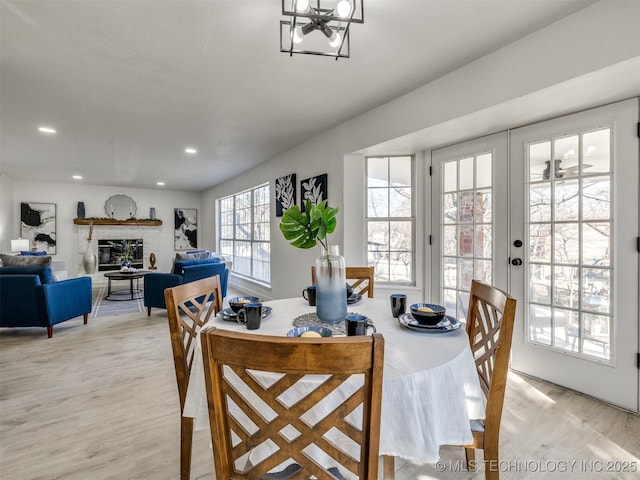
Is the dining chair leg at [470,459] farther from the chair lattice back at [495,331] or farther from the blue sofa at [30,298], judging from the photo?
the blue sofa at [30,298]

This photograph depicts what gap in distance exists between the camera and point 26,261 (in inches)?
144

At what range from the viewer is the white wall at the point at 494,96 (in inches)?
64.3

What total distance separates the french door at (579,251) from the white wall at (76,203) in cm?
827

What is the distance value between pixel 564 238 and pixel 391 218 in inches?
60.1

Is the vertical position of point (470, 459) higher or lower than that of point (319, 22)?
lower

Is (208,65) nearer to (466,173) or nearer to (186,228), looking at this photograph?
(466,173)

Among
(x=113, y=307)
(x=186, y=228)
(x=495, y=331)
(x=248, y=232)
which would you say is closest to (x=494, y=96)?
(x=495, y=331)

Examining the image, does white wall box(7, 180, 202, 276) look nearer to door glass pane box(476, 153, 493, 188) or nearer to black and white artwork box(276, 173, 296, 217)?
black and white artwork box(276, 173, 296, 217)

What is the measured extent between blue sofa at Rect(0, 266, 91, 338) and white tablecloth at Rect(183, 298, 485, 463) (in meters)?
3.27

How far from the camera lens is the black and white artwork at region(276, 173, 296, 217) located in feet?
14.2

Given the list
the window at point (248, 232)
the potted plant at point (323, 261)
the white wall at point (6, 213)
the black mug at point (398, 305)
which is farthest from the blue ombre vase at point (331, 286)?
the white wall at point (6, 213)

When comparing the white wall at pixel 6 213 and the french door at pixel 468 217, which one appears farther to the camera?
the white wall at pixel 6 213

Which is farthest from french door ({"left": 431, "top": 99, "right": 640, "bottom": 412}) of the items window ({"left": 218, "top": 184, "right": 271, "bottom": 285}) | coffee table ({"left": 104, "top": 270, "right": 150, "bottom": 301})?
coffee table ({"left": 104, "top": 270, "right": 150, "bottom": 301})

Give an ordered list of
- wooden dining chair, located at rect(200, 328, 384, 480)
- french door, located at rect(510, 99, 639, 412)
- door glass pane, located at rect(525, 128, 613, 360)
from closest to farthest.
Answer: wooden dining chair, located at rect(200, 328, 384, 480), french door, located at rect(510, 99, 639, 412), door glass pane, located at rect(525, 128, 613, 360)
